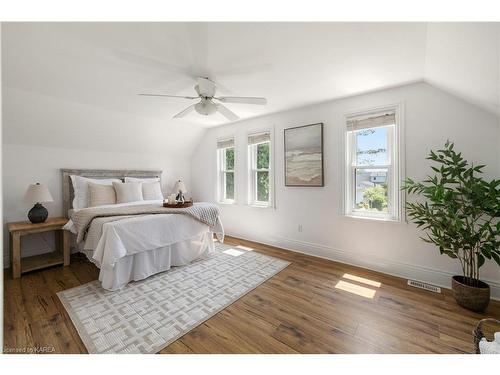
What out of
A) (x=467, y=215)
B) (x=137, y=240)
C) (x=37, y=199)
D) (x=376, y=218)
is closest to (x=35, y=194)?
(x=37, y=199)

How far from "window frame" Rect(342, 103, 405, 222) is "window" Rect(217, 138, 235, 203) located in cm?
228

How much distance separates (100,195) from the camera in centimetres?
346

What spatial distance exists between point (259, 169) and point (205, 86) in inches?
80.0

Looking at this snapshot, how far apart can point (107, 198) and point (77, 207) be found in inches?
16.8

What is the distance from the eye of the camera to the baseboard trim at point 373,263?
8.05 feet

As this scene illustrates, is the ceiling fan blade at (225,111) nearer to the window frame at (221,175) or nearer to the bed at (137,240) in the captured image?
the bed at (137,240)

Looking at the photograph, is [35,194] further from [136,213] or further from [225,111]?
[225,111]

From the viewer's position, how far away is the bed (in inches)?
92.3

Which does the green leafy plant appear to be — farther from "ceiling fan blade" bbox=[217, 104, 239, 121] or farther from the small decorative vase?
"ceiling fan blade" bbox=[217, 104, 239, 121]

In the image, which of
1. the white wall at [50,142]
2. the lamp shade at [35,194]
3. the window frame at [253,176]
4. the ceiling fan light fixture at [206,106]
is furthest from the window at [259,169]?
the lamp shade at [35,194]

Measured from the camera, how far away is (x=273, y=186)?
390cm

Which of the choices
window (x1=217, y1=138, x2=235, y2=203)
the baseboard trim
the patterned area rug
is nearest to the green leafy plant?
the baseboard trim
